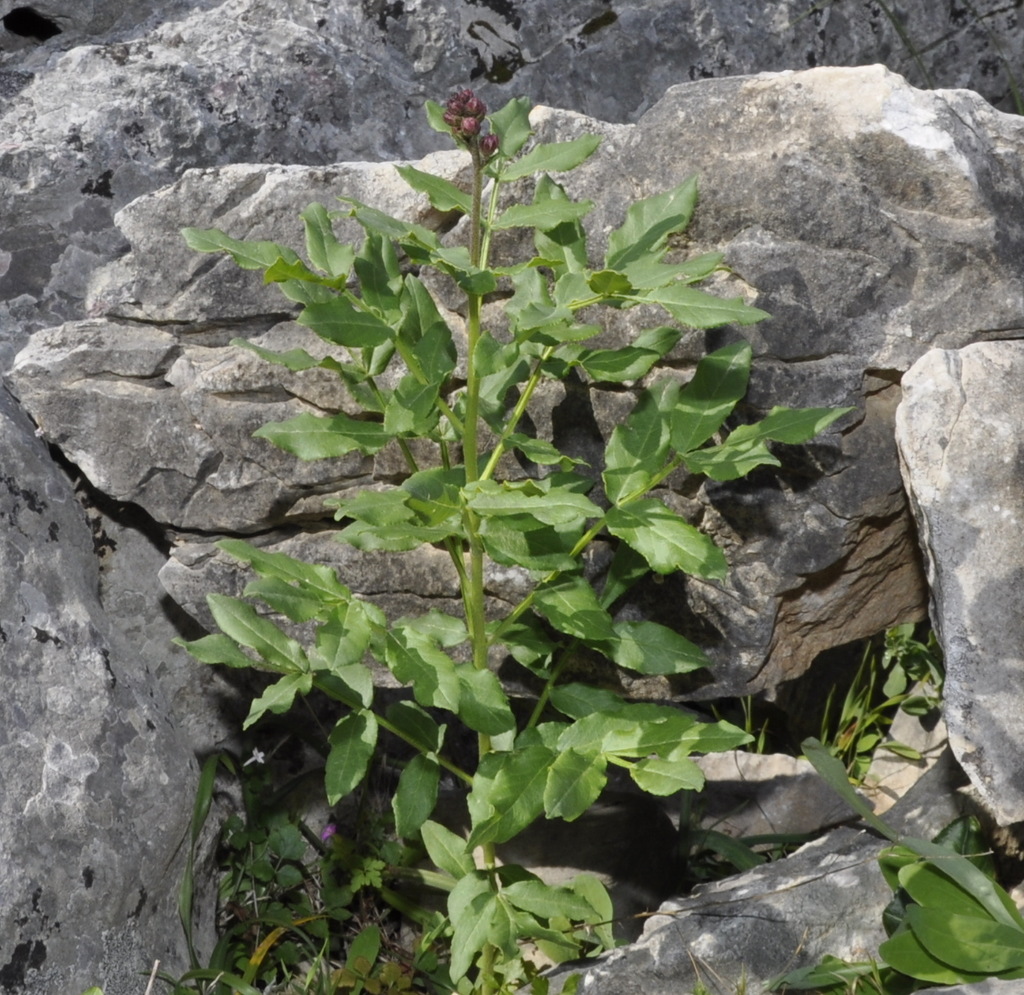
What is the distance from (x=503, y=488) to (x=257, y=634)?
61 centimetres

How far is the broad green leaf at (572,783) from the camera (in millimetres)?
1938

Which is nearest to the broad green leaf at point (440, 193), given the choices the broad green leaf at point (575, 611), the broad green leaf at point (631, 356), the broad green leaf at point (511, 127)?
the broad green leaf at point (511, 127)

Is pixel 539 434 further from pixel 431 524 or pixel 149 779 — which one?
pixel 149 779

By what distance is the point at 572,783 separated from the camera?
6.44 feet

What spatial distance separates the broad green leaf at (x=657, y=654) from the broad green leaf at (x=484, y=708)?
260 mm

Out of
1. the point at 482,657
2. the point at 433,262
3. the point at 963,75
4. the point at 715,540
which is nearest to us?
the point at 433,262

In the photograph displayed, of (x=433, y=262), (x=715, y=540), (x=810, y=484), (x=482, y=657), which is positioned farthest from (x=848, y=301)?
(x=482, y=657)

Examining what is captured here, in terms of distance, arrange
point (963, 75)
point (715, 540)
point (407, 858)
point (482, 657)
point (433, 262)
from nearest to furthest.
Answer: point (433, 262) → point (482, 657) → point (715, 540) → point (407, 858) → point (963, 75)

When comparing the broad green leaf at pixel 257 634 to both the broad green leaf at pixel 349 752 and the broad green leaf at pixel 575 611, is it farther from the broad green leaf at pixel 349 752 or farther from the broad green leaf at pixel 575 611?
the broad green leaf at pixel 575 611

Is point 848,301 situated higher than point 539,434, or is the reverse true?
point 848,301

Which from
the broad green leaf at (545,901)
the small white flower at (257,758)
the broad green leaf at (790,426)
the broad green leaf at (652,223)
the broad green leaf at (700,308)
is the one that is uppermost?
the broad green leaf at (652,223)

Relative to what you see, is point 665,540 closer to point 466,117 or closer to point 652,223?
point 652,223

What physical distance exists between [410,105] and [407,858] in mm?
1885

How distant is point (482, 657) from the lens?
2.25 metres
